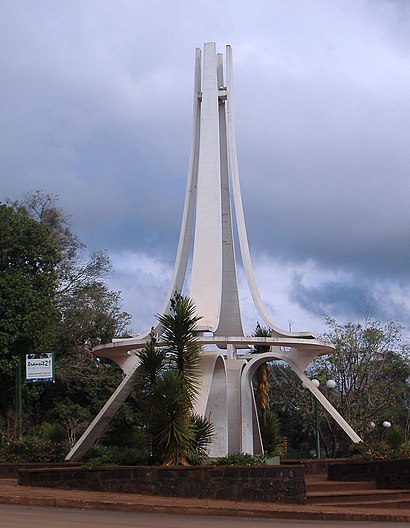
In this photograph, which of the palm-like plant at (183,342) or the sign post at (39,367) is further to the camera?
the sign post at (39,367)

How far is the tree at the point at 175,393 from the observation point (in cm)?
1597

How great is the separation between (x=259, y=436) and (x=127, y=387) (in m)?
4.30

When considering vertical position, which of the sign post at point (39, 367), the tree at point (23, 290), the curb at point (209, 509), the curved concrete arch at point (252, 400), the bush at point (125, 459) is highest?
the tree at point (23, 290)

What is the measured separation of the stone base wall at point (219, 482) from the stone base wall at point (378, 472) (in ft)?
12.9

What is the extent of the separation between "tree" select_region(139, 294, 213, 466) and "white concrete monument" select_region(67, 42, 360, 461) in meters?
3.74

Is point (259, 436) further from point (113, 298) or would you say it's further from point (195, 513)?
point (113, 298)

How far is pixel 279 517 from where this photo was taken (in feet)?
42.9

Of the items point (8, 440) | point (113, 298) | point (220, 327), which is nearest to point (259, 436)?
point (220, 327)

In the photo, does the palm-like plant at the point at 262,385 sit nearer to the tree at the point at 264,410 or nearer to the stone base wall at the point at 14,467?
the tree at the point at 264,410

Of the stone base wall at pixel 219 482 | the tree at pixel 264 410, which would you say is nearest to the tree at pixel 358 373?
the tree at pixel 264 410

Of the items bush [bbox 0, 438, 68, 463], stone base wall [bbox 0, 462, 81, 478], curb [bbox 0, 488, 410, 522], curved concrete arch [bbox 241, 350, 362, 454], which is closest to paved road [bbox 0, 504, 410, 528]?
curb [bbox 0, 488, 410, 522]

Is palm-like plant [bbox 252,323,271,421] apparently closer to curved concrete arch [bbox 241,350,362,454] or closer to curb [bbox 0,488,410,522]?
curved concrete arch [bbox 241,350,362,454]

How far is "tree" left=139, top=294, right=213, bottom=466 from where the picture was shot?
629 inches

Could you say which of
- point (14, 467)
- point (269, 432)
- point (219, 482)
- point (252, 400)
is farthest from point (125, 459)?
point (269, 432)
